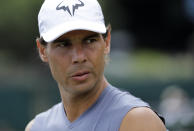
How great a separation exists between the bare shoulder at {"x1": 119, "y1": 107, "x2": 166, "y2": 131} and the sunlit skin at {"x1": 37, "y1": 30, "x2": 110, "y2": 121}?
14.1 inches

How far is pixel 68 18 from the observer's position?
3295 mm

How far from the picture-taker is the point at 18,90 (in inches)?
476

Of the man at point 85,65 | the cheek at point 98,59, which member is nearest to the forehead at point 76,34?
the man at point 85,65

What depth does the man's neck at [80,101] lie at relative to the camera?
3.46 m

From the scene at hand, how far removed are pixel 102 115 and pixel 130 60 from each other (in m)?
13.7

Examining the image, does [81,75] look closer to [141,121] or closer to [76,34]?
[76,34]

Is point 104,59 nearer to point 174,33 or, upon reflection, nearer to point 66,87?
point 66,87

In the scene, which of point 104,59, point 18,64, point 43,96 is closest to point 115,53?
point 18,64

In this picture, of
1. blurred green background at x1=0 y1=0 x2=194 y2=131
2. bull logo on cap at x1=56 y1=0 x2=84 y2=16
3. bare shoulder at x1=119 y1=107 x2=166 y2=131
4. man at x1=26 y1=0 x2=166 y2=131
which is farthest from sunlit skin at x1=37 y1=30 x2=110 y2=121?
blurred green background at x1=0 y1=0 x2=194 y2=131

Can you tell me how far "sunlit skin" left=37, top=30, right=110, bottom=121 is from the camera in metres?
3.27

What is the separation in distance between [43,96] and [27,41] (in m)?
7.67

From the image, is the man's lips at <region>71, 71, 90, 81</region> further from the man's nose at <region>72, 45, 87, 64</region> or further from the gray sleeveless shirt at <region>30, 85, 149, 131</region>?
the gray sleeveless shirt at <region>30, 85, 149, 131</region>

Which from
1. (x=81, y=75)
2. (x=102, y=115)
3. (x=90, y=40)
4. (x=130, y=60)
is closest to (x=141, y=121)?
(x=102, y=115)

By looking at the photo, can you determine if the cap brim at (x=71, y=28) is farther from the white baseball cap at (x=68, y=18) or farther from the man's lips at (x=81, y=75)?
the man's lips at (x=81, y=75)
